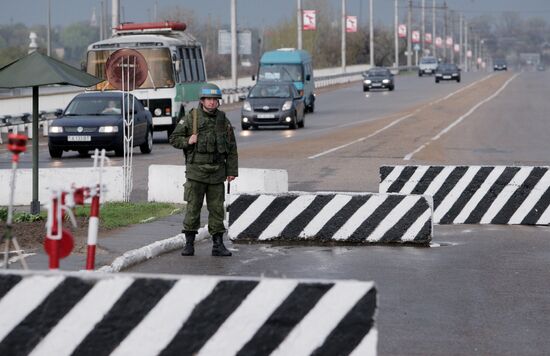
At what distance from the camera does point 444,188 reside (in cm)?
1805

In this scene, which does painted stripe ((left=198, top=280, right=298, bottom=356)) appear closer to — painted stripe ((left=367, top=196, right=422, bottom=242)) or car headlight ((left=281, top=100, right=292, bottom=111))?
painted stripe ((left=367, top=196, right=422, bottom=242))

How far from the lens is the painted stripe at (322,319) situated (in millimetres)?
6789

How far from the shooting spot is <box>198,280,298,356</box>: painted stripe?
6.84 m

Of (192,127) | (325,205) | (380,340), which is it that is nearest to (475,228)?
(325,205)

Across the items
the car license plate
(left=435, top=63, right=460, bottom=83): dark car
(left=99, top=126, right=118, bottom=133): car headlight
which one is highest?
(left=435, top=63, right=460, bottom=83): dark car

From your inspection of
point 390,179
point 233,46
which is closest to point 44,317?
point 390,179

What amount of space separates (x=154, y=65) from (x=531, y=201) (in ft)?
75.7

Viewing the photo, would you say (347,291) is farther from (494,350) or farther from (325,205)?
(325,205)

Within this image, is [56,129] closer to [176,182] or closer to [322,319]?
[176,182]

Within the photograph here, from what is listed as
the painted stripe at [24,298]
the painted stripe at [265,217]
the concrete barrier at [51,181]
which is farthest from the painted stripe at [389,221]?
the painted stripe at [24,298]

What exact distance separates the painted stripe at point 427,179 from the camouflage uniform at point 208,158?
15.0ft

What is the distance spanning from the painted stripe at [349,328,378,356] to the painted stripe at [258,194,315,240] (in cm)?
877

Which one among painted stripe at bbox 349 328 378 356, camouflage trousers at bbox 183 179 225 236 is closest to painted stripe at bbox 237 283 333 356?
painted stripe at bbox 349 328 378 356

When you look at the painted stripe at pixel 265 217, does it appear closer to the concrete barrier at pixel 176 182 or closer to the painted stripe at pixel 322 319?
the concrete barrier at pixel 176 182
